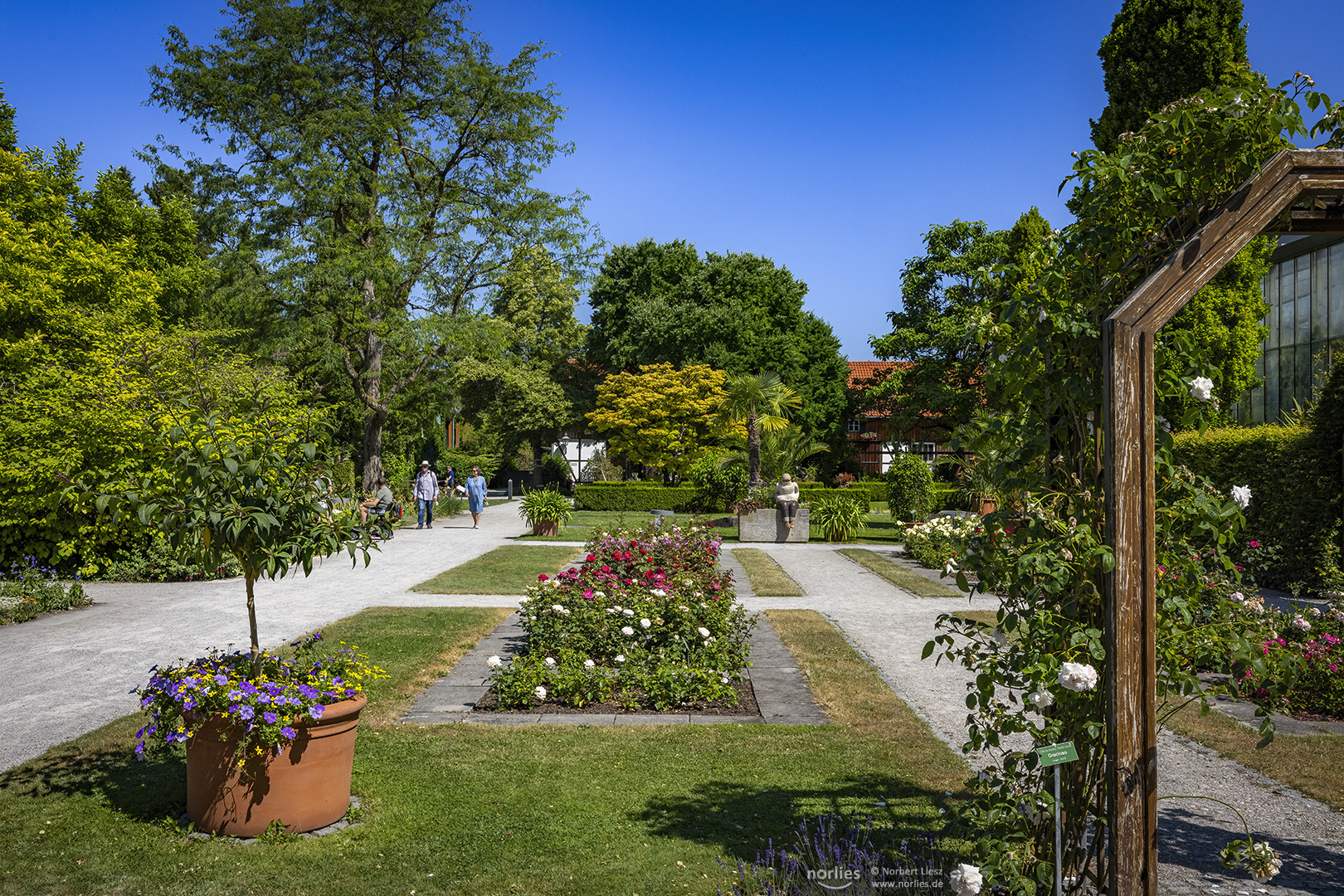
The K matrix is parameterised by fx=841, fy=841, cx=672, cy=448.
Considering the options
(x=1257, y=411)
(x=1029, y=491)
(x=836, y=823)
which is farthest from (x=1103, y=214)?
(x=1257, y=411)

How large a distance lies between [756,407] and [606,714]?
62.6ft

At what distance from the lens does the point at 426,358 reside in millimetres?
25734

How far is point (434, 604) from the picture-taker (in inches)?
423

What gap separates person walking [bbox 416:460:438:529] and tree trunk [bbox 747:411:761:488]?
337 inches

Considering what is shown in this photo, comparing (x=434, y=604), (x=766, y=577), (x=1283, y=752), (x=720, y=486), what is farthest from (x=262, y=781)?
(x=720, y=486)

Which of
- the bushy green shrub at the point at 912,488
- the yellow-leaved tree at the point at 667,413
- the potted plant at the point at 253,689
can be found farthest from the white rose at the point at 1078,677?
the yellow-leaved tree at the point at 667,413

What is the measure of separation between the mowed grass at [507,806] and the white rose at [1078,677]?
1710 mm

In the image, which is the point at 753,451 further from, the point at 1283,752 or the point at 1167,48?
the point at 1283,752

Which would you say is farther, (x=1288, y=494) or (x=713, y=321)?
(x=713, y=321)

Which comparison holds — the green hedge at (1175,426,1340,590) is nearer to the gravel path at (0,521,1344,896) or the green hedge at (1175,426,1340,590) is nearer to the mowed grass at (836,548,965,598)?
the mowed grass at (836,548,965,598)

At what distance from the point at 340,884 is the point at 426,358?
2350cm

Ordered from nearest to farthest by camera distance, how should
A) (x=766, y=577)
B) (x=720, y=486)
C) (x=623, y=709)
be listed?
(x=623, y=709)
(x=766, y=577)
(x=720, y=486)

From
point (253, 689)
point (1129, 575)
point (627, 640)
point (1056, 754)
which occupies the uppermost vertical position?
point (1129, 575)

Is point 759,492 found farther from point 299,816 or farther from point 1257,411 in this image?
point 299,816
